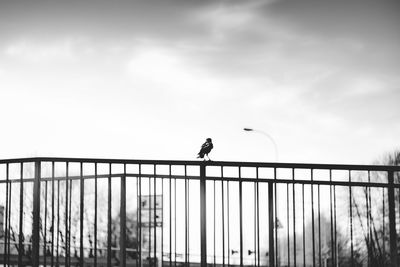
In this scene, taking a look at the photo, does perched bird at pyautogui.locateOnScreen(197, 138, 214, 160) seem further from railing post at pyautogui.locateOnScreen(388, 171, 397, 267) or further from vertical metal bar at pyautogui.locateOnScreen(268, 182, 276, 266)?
railing post at pyautogui.locateOnScreen(388, 171, 397, 267)

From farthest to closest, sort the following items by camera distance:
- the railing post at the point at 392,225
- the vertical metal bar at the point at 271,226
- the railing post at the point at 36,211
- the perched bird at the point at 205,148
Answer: the perched bird at the point at 205,148 < the railing post at the point at 36,211 < the vertical metal bar at the point at 271,226 < the railing post at the point at 392,225

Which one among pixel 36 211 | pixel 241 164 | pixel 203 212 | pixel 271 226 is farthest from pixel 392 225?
pixel 36 211

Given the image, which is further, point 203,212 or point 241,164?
point 203,212

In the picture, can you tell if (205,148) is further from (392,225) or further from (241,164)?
(392,225)

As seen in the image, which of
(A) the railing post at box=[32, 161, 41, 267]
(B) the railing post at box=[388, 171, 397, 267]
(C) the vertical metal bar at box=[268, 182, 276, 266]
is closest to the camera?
(B) the railing post at box=[388, 171, 397, 267]

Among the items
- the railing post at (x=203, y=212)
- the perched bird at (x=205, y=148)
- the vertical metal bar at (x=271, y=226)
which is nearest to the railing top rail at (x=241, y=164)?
the railing post at (x=203, y=212)

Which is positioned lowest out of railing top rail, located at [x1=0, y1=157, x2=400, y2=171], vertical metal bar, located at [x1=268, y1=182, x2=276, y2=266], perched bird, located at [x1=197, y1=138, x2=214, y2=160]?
vertical metal bar, located at [x1=268, y1=182, x2=276, y2=266]

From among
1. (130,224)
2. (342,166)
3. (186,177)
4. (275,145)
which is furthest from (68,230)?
(130,224)

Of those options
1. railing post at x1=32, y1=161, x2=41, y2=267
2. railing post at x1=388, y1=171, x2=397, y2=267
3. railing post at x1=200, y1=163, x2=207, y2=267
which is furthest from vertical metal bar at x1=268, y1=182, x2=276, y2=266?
railing post at x1=32, y1=161, x2=41, y2=267

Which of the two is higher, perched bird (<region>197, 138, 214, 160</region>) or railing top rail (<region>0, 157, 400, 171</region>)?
perched bird (<region>197, 138, 214, 160</region>)

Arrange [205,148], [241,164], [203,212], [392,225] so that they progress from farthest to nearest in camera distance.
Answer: [205,148] → [203,212] → [241,164] → [392,225]

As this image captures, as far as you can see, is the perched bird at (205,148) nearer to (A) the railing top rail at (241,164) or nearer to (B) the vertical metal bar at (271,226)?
(A) the railing top rail at (241,164)

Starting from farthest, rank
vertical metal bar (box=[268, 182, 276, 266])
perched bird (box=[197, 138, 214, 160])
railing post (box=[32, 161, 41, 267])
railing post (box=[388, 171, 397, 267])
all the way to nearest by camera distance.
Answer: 1. perched bird (box=[197, 138, 214, 160])
2. railing post (box=[32, 161, 41, 267])
3. vertical metal bar (box=[268, 182, 276, 266])
4. railing post (box=[388, 171, 397, 267])

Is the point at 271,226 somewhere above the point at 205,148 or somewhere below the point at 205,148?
below
